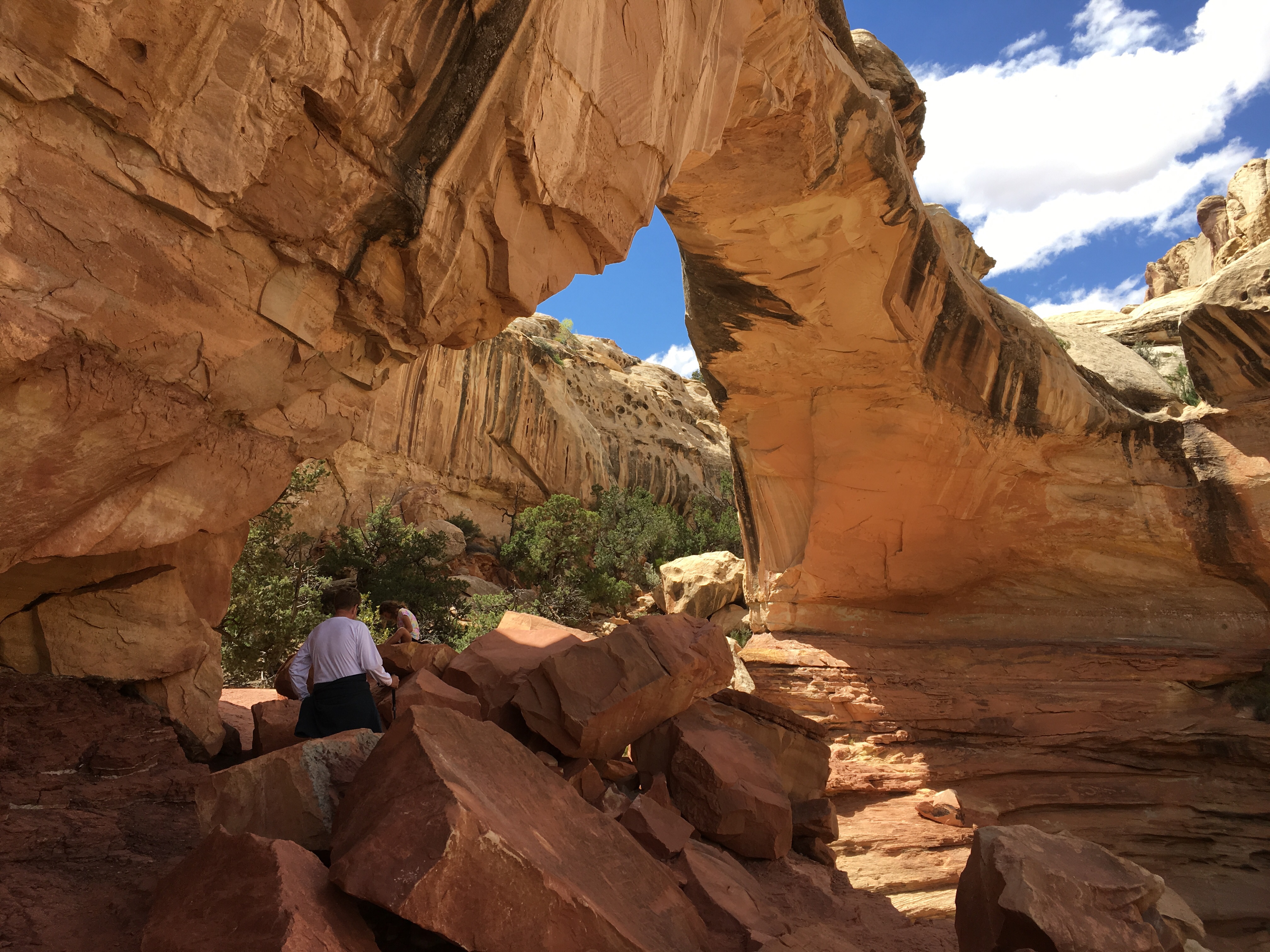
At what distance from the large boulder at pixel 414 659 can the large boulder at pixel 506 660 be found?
0.33 feet

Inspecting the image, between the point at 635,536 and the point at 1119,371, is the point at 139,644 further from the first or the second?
the point at 635,536

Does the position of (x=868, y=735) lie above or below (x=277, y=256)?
below

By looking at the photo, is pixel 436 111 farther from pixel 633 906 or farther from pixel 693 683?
pixel 693 683

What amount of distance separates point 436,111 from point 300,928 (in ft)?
9.80

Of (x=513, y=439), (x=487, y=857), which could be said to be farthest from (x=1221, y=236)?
(x=487, y=857)

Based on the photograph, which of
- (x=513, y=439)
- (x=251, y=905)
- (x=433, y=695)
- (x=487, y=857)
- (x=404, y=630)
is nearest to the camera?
(x=251, y=905)

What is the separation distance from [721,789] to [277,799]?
2.71 meters

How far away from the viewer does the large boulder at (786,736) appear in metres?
6.58

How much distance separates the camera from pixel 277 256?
3215 millimetres

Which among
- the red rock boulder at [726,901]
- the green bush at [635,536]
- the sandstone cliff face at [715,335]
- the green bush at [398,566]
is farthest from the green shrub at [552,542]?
the red rock boulder at [726,901]

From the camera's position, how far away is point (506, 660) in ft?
17.8

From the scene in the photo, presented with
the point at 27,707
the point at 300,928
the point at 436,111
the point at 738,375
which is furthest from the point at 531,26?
the point at 738,375

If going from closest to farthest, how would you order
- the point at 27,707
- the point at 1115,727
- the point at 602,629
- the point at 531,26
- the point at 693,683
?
the point at 531,26
the point at 27,707
the point at 693,683
the point at 1115,727
the point at 602,629

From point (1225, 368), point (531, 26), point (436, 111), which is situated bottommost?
point (436, 111)
